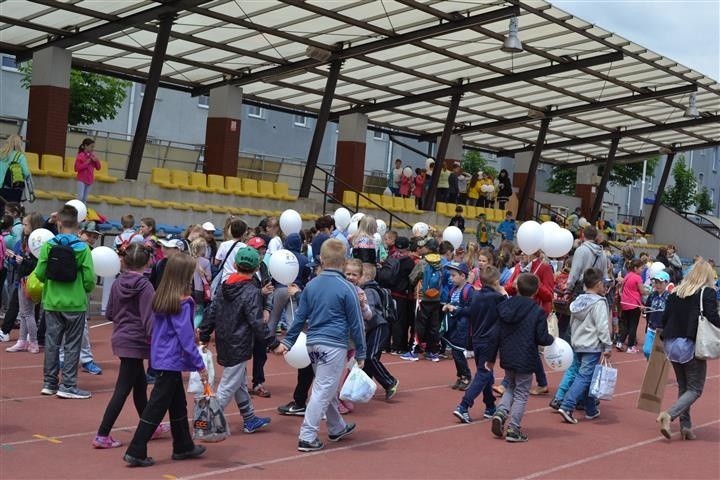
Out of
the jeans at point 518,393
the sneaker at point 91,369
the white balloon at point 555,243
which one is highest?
the white balloon at point 555,243

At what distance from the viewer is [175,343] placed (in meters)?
7.41

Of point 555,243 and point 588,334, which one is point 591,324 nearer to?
point 588,334

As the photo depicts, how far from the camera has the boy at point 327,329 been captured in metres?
7.99

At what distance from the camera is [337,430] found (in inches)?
333

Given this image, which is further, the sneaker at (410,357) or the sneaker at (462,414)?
the sneaker at (410,357)

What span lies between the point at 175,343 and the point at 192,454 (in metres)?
0.93

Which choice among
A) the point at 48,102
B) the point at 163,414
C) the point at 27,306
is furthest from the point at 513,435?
the point at 48,102

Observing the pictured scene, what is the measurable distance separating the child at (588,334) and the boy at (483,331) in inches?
34.3

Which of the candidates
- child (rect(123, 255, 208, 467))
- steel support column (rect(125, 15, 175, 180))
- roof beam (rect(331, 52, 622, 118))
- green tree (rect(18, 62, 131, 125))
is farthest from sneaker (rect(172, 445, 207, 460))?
green tree (rect(18, 62, 131, 125))

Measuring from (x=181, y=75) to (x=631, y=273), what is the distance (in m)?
15.9

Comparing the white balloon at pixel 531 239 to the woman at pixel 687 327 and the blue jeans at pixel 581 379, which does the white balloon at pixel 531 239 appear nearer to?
the blue jeans at pixel 581 379

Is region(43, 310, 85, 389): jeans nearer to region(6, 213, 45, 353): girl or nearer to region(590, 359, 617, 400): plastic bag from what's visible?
region(6, 213, 45, 353): girl

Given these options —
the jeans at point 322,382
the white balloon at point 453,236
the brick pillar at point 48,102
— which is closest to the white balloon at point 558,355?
the jeans at point 322,382

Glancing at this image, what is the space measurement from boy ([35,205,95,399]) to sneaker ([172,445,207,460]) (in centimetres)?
243
